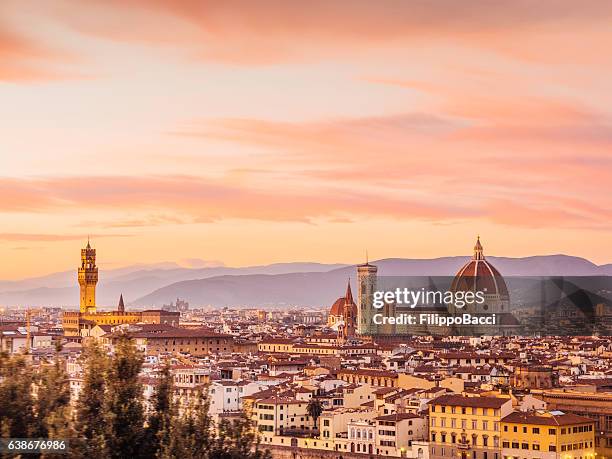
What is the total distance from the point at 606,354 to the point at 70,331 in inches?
1700

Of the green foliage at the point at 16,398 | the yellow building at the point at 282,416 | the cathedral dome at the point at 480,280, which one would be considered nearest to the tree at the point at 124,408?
the green foliage at the point at 16,398

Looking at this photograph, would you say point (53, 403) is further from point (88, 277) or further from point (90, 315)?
point (88, 277)

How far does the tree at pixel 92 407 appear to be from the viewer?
Result: 17.3m

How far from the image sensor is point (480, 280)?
12838 cm

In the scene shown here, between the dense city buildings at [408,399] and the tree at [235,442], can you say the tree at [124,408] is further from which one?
the tree at [235,442]

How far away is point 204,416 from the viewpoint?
18812 millimetres

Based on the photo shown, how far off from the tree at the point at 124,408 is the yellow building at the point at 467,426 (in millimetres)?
25777

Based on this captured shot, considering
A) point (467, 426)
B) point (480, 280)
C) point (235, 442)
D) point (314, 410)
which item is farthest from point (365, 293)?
point (235, 442)

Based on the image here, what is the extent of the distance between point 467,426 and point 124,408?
2723 centimetres

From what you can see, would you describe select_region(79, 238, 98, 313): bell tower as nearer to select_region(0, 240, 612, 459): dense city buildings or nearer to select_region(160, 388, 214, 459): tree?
select_region(0, 240, 612, 459): dense city buildings

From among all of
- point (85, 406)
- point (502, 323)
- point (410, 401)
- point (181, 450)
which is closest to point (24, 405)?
point (85, 406)

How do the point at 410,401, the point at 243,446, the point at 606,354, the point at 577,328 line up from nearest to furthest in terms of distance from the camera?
the point at 243,446, the point at 410,401, the point at 606,354, the point at 577,328

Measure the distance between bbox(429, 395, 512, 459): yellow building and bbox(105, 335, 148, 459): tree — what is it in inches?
1015

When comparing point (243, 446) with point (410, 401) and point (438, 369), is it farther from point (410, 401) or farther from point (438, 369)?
point (438, 369)
